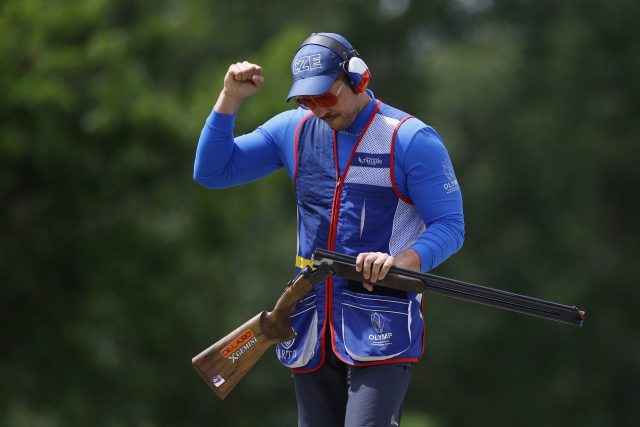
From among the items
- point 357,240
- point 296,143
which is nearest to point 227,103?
point 296,143

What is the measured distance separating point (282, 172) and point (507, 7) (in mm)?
17261

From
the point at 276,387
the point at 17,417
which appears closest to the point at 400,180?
the point at 17,417

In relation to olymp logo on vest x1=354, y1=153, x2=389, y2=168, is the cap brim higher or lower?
higher

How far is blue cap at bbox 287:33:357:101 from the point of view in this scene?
17.4 feet

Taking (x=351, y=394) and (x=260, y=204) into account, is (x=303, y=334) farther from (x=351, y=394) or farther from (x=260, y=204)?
(x=260, y=204)

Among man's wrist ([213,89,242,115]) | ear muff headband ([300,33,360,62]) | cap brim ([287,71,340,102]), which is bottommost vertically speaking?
man's wrist ([213,89,242,115])

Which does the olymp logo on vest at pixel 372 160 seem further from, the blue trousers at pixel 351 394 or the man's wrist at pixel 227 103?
the blue trousers at pixel 351 394

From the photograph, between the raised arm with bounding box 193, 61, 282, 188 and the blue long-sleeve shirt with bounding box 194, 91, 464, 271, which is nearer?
the blue long-sleeve shirt with bounding box 194, 91, 464, 271

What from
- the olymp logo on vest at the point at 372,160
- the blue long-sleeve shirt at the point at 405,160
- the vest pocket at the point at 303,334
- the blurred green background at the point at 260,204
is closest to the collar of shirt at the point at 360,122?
the blue long-sleeve shirt at the point at 405,160

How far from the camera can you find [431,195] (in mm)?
5312

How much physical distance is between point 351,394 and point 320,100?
4.02ft

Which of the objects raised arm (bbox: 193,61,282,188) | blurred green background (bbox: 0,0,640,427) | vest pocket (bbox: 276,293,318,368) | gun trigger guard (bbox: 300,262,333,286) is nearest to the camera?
gun trigger guard (bbox: 300,262,333,286)

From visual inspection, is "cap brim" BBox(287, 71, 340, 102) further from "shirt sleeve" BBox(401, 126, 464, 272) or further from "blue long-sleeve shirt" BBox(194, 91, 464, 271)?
"shirt sleeve" BBox(401, 126, 464, 272)

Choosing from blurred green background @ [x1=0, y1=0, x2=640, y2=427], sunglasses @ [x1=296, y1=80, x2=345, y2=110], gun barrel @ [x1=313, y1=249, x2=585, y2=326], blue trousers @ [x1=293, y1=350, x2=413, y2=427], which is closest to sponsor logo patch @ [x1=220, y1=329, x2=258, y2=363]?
blue trousers @ [x1=293, y1=350, x2=413, y2=427]
